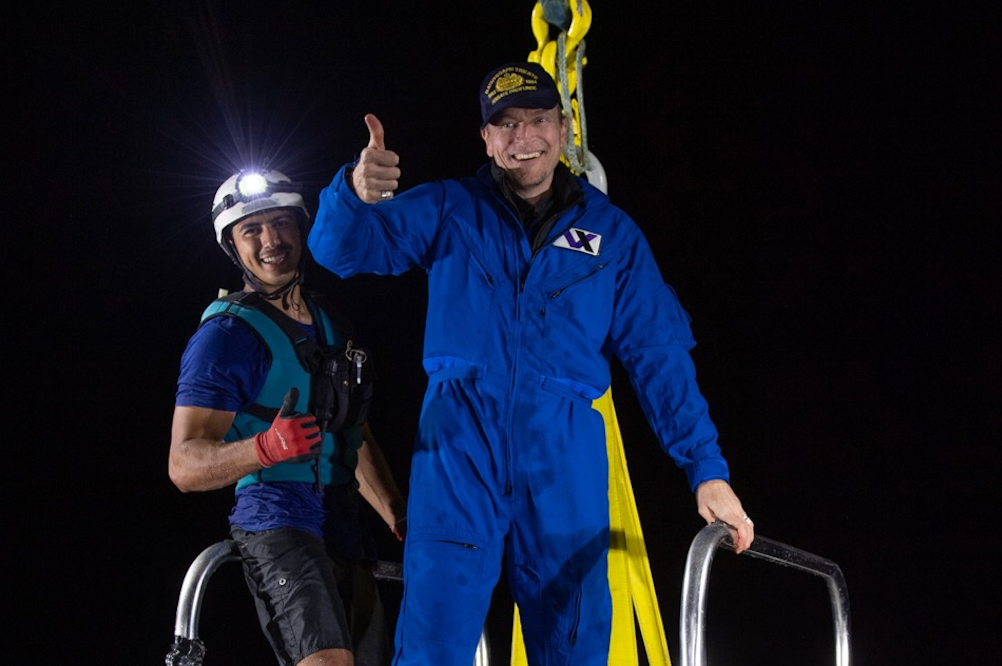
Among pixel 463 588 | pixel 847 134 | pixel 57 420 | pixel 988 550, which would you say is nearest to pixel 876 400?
pixel 988 550

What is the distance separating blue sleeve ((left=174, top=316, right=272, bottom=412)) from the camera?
204cm

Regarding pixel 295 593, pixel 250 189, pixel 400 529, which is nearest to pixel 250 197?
pixel 250 189

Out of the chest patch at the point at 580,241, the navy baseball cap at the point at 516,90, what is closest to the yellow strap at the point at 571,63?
the navy baseball cap at the point at 516,90

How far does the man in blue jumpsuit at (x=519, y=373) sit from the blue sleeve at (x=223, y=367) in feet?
1.34

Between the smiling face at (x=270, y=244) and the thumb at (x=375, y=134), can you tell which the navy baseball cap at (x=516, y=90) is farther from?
the smiling face at (x=270, y=244)

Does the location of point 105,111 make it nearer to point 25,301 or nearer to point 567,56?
point 25,301

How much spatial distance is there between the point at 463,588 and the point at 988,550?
211cm

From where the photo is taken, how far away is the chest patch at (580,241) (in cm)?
182

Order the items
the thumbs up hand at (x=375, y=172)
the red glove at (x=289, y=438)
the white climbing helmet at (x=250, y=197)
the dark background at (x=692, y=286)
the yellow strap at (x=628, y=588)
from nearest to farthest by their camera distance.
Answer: the thumbs up hand at (x=375, y=172)
the red glove at (x=289, y=438)
the yellow strap at (x=628, y=588)
the white climbing helmet at (x=250, y=197)
the dark background at (x=692, y=286)

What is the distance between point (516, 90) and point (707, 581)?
93 cm

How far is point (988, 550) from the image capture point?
307 cm

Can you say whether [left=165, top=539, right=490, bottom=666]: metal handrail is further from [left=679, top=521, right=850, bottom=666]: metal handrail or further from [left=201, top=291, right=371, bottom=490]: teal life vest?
[left=679, top=521, right=850, bottom=666]: metal handrail

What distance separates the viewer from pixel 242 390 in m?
2.09

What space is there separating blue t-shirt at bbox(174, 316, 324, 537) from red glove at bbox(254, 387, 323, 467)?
0.20m
